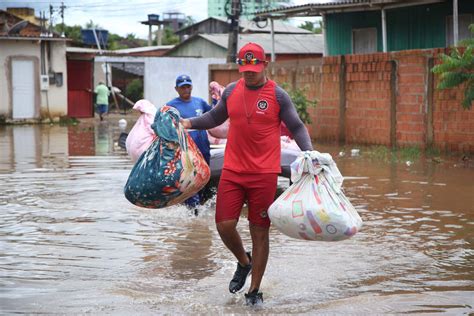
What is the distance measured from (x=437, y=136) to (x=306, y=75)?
Result: 531cm

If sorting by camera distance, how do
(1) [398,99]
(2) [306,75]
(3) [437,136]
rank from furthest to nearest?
1. (2) [306,75]
2. (1) [398,99]
3. (3) [437,136]

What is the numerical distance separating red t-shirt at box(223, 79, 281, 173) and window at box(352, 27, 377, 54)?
1956 centimetres

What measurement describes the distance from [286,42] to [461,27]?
18197 mm

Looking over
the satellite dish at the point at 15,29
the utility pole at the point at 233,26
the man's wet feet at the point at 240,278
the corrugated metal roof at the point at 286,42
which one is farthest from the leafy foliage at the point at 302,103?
the corrugated metal roof at the point at 286,42

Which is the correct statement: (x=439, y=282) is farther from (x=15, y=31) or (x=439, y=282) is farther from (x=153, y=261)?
(x=15, y=31)

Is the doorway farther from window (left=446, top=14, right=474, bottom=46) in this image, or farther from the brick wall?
window (left=446, top=14, right=474, bottom=46)

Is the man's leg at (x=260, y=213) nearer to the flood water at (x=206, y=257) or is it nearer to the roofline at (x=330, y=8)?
the flood water at (x=206, y=257)

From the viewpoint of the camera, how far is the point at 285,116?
652cm

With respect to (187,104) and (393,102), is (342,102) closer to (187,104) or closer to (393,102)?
(393,102)

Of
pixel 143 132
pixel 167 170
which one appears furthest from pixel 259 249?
pixel 143 132

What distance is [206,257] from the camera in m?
8.18

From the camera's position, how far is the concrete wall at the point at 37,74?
106ft

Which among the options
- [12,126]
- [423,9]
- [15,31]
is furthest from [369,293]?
[15,31]

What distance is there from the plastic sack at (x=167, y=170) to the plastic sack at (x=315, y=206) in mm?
930
